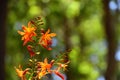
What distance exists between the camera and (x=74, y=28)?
62.2 feet

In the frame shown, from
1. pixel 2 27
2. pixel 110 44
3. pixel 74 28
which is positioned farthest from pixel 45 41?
pixel 74 28

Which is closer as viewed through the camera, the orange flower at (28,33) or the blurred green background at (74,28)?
the orange flower at (28,33)

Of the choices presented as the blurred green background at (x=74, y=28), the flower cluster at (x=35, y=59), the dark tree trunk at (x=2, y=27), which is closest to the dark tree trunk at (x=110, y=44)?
the blurred green background at (x=74, y=28)

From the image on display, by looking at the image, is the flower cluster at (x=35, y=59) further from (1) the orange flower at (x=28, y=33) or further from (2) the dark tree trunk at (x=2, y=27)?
(2) the dark tree trunk at (x=2, y=27)

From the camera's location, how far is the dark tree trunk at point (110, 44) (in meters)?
11.4

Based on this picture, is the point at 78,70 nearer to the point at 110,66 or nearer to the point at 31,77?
the point at 110,66

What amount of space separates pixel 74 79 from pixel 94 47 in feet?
34.1

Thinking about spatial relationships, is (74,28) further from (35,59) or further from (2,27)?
(35,59)

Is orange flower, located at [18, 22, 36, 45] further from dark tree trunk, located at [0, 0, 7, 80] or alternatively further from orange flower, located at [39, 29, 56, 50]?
dark tree trunk, located at [0, 0, 7, 80]

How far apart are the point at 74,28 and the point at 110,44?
719 centimetres

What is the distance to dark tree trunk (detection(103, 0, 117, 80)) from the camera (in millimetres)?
11445

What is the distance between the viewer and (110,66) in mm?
11508

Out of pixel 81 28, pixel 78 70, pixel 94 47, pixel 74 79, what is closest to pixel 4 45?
pixel 74 79

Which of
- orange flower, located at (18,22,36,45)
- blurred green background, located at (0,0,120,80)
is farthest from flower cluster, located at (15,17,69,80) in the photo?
blurred green background, located at (0,0,120,80)
